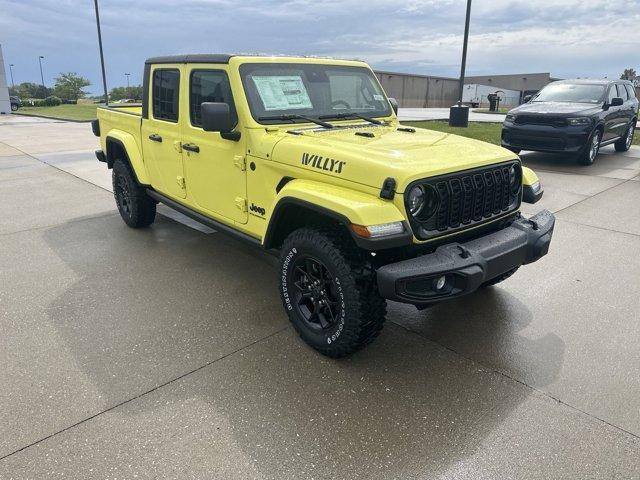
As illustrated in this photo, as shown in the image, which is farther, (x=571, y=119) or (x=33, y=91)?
(x=33, y=91)

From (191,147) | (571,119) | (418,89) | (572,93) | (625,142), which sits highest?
(418,89)

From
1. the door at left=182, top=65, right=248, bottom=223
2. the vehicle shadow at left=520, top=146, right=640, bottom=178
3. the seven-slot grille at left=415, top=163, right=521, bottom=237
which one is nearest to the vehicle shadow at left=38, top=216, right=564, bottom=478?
the door at left=182, top=65, right=248, bottom=223

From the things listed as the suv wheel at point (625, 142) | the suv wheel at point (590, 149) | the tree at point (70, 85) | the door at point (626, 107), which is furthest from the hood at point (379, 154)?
the tree at point (70, 85)

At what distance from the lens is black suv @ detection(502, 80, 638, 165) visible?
30.9 feet

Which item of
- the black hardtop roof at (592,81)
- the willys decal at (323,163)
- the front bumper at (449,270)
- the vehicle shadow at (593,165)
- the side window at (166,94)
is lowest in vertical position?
the vehicle shadow at (593,165)

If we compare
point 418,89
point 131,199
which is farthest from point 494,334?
point 418,89

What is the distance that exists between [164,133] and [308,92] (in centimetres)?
154

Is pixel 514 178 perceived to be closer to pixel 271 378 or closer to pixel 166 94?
pixel 271 378

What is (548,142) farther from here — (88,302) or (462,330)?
(88,302)

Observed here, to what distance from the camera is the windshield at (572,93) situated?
10352 millimetres

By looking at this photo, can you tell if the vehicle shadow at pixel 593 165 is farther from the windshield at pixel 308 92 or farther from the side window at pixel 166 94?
the side window at pixel 166 94

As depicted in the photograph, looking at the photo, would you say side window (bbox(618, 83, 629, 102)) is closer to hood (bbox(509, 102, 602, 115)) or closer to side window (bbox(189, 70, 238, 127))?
hood (bbox(509, 102, 602, 115))

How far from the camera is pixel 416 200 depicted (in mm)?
2812

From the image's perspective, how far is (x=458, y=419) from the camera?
258cm
